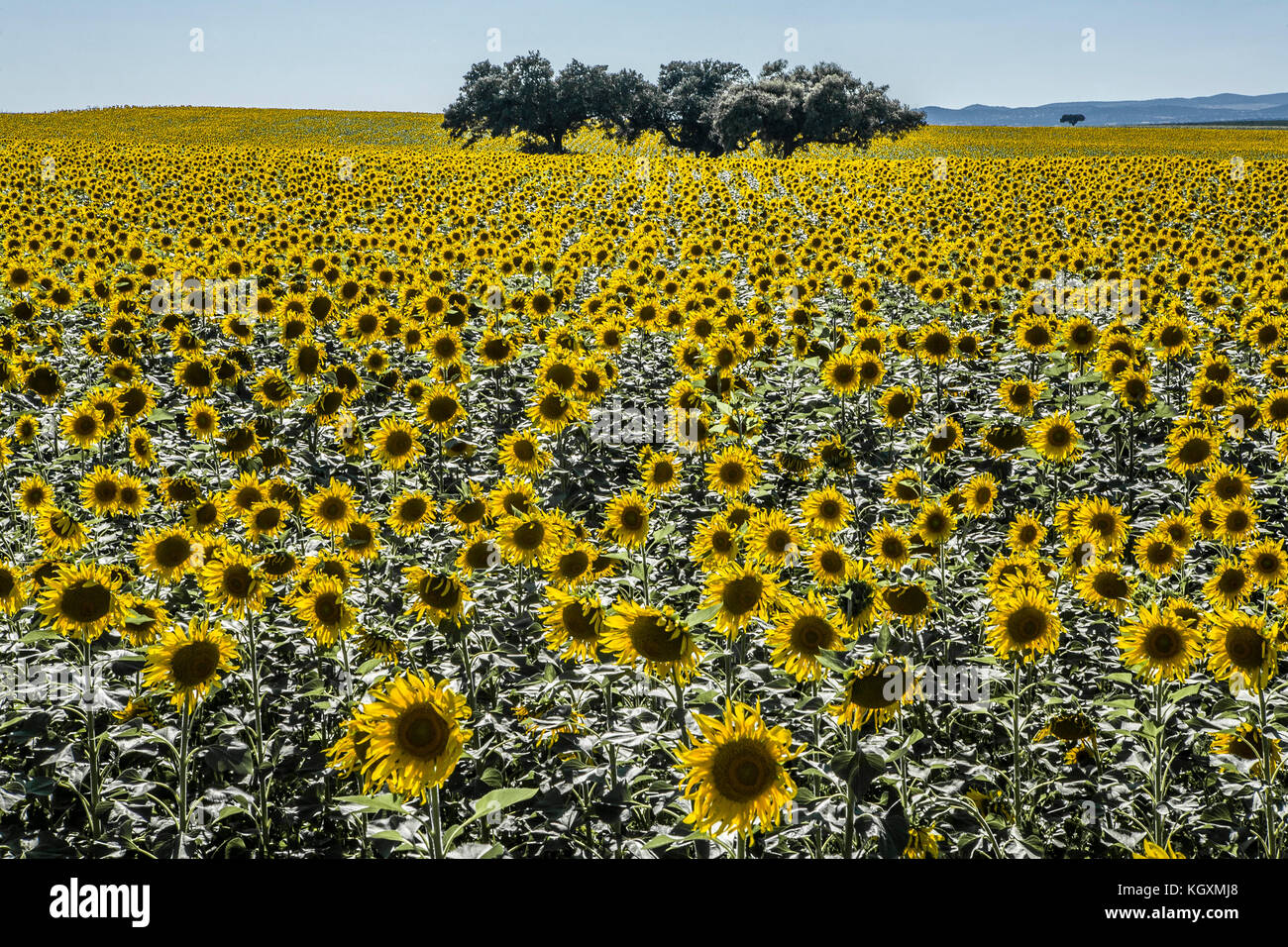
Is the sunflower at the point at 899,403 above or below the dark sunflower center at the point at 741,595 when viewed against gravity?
above

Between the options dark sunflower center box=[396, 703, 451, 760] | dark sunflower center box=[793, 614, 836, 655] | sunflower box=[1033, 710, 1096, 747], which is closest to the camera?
dark sunflower center box=[396, 703, 451, 760]

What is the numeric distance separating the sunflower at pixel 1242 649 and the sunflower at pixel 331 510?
4.97m

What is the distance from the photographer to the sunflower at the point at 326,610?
4395 millimetres

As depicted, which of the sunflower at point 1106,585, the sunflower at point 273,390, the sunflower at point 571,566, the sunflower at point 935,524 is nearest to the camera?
the sunflower at point 571,566

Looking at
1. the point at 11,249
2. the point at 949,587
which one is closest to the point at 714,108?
the point at 11,249

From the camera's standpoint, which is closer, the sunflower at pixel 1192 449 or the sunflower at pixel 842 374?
the sunflower at pixel 1192 449

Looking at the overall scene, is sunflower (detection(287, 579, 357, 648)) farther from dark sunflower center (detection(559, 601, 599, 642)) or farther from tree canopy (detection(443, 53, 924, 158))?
tree canopy (detection(443, 53, 924, 158))

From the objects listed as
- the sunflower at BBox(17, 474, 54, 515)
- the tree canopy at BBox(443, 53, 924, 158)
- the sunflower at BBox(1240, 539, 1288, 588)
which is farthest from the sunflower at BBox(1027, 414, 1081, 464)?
→ the tree canopy at BBox(443, 53, 924, 158)

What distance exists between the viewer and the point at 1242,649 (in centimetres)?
371

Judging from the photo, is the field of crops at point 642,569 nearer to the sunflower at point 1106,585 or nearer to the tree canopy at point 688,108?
the sunflower at point 1106,585

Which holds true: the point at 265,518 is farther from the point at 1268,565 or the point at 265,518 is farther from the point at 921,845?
the point at 1268,565

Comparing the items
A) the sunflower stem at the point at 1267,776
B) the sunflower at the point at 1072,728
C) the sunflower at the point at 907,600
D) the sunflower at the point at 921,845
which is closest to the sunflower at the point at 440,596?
the sunflower at the point at 907,600

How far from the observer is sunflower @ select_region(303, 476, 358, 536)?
555 centimetres

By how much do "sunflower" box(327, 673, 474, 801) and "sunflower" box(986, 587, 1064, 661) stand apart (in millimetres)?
2944
